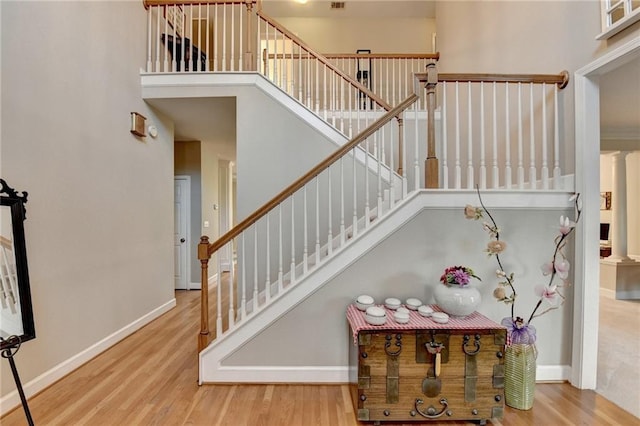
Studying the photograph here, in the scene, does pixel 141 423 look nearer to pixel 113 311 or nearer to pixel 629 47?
pixel 113 311

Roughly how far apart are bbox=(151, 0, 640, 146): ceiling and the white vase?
1.91 metres

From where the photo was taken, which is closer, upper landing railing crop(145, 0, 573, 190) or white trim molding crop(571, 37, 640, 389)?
white trim molding crop(571, 37, 640, 389)

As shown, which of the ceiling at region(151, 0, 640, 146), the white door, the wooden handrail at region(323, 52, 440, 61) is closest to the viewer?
the ceiling at region(151, 0, 640, 146)

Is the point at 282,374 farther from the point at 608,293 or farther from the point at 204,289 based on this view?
the point at 608,293

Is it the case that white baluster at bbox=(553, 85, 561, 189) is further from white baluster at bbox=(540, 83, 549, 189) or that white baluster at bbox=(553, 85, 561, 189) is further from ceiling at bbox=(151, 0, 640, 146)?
ceiling at bbox=(151, 0, 640, 146)

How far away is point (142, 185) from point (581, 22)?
4.38 metres

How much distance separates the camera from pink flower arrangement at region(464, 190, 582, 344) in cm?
208

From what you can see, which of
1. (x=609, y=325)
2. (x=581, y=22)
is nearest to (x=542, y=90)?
(x=581, y=22)

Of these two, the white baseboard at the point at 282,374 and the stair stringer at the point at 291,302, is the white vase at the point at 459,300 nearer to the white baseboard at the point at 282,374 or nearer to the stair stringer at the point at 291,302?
the stair stringer at the point at 291,302

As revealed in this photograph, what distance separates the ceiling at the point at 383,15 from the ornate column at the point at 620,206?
1237mm

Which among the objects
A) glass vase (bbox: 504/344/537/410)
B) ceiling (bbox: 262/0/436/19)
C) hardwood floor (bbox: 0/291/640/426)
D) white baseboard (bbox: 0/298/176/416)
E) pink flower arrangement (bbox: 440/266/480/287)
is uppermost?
ceiling (bbox: 262/0/436/19)

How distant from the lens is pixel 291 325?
2393 mm

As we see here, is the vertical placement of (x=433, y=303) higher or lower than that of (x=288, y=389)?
higher

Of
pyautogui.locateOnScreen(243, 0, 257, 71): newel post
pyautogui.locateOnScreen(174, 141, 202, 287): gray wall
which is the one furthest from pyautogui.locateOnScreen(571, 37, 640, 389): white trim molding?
pyautogui.locateOnScreen(174, 141, 202, 287): gray wall
